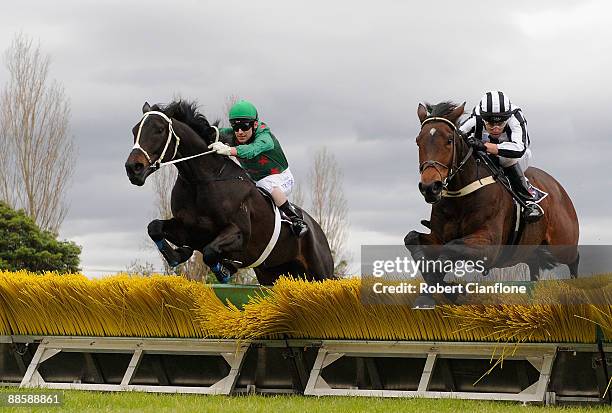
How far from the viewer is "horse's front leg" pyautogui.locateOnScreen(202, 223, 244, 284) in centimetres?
826

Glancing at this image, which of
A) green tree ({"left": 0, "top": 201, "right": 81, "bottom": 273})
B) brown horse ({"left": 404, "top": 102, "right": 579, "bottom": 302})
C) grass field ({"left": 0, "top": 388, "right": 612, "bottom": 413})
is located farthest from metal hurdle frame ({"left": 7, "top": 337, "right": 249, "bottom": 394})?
green tree ({"left": 0, "top": 201, "right": 81, "bottom": 273})

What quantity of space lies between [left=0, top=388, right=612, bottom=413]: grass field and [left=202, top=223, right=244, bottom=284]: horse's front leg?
226cm

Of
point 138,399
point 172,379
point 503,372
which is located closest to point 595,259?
point 503,372

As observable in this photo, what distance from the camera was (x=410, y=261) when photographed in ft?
23.0

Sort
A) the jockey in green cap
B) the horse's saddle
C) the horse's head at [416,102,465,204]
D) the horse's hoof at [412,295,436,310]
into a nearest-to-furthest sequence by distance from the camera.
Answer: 1. the horse's hoof at [412,295,436,310]
2. the horse's head at [416,102,465,204]
3. the horse's saddle
4. the jockey in green cap

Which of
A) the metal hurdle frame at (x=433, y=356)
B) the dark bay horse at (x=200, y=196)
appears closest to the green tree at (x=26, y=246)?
the dark bay horse at (x=200, y=196)

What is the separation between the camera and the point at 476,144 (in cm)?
738

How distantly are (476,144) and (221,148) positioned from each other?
2440 millimetres

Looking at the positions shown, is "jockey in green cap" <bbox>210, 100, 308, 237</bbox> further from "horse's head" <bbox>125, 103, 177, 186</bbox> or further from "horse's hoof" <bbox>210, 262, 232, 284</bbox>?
"horse's hoof" <bbox>210, 262, 232, 284</bbox>

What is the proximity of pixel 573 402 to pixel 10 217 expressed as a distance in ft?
68.2

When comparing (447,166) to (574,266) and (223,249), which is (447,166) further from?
(574,266)

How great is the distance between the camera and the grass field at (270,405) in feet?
17.3

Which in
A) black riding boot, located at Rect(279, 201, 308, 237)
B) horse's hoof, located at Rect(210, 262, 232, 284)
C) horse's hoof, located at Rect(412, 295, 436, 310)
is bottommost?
horse's hoof, located at Rect(210, 262, 232, 284)

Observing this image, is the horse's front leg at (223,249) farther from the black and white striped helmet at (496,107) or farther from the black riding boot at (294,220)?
A: the black and white striped helmet at (496,107)
